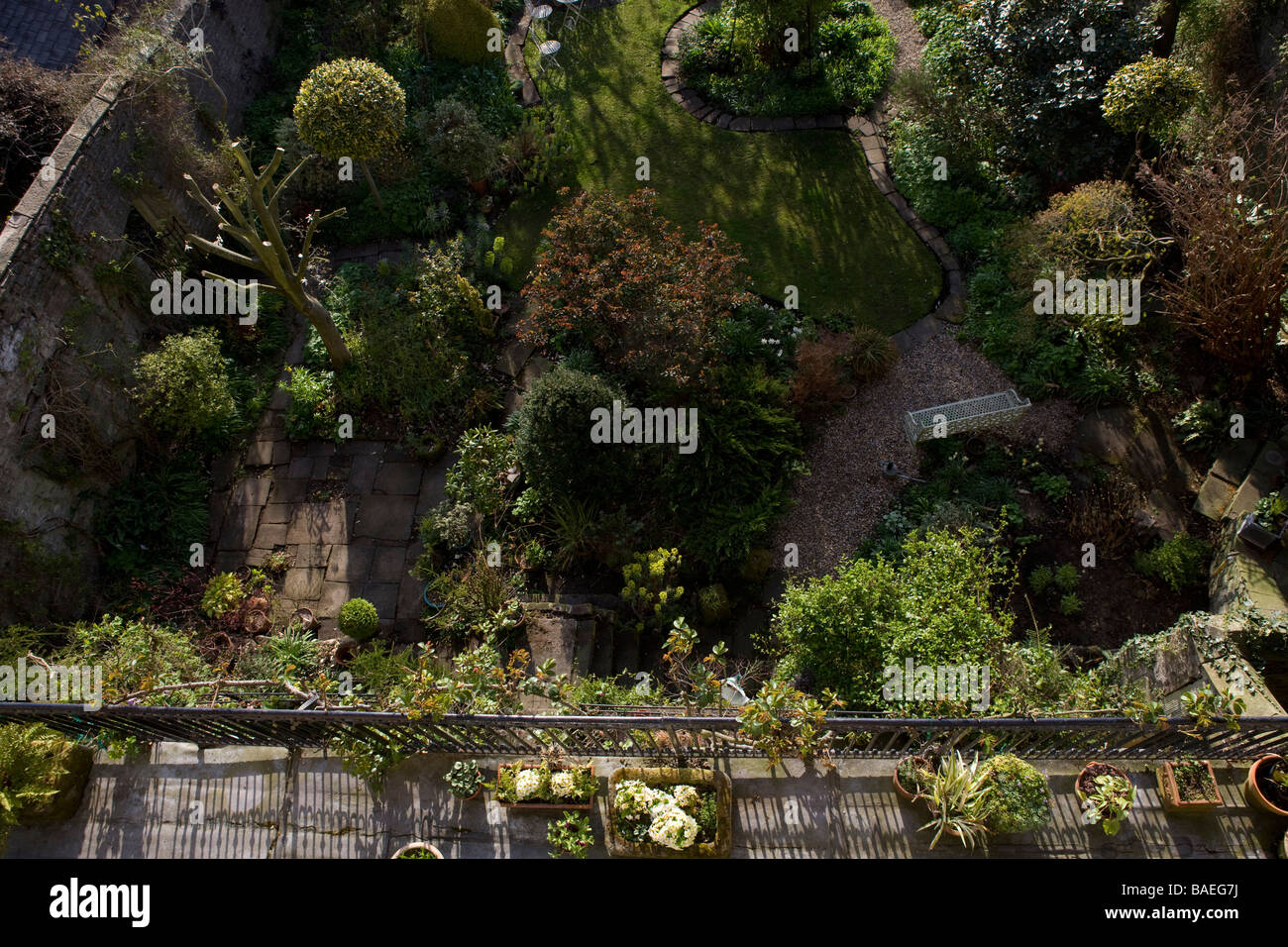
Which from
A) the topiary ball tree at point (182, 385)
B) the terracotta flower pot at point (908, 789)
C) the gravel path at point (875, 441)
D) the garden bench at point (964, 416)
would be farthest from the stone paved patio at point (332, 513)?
the terracotta flower pot at point (908, 789)

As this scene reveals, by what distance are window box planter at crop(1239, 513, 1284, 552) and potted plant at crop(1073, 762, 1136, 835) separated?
316 centimetres

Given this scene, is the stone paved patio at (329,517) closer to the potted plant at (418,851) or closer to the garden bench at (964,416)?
the potted plant at (418,851)

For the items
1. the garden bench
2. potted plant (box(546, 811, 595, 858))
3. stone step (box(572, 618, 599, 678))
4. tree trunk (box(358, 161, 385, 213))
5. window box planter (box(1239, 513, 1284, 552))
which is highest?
tree trunk (box(358, 161, 385, 213))

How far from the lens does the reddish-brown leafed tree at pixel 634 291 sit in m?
7.90

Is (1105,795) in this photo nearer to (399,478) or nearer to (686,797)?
(686,797)

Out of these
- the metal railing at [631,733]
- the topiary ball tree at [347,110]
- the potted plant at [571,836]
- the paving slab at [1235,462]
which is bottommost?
the potted plant at [571,836]

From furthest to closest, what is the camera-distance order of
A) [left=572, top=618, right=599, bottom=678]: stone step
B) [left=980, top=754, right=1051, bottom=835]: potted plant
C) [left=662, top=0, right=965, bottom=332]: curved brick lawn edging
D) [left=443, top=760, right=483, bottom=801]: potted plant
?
[left=662, top=0, right=965, bottom=332]: curved brick lawn edging → [left=572, top=618, right=599, bottom=678]: stone step → [left=443, top=760, right=483, bottom=801]: potted plant → [left=980, top=754, right=1051, bottom=835]: potted plant

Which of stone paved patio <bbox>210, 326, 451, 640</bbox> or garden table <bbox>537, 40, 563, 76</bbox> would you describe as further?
garden table <bbox>537, 40, 563, 76</bbox>

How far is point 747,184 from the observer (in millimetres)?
10680

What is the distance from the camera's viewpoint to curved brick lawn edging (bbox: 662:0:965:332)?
31.0ft

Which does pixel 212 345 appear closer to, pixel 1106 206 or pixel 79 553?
pixel 79 553

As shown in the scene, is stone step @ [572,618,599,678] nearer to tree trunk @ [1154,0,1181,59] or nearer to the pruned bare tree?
the pruned bare tree

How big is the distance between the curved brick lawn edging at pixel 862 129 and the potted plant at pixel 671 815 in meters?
5.97

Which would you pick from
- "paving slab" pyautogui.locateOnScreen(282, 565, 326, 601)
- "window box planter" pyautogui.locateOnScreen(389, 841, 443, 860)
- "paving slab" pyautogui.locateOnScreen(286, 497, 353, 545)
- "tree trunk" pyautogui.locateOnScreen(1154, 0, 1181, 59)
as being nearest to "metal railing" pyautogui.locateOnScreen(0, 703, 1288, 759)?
"window box planter" pyautogui.locateOnScreen(389, 841, 443, 860)
